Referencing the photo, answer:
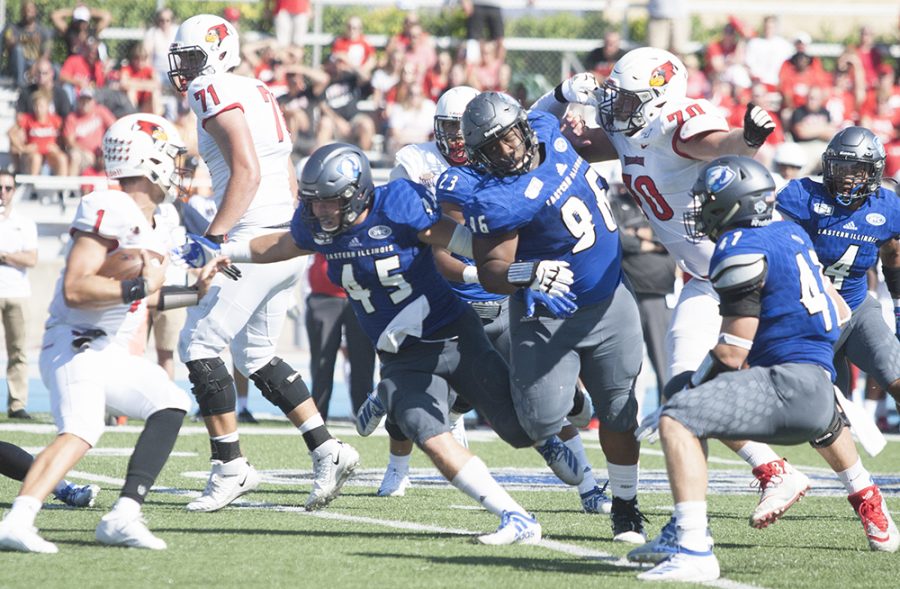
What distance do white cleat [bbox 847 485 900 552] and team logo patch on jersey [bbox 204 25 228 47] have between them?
12.0 ft

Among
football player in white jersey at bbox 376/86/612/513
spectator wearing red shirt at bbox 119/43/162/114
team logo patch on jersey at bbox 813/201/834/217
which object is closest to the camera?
team logo patch on jersey at bbox 813/201/834/217

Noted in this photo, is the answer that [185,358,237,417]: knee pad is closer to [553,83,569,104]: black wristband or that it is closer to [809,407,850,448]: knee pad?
[553,83,569,104]: black wristband

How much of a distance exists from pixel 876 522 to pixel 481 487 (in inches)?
64.3

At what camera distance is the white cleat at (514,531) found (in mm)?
5215

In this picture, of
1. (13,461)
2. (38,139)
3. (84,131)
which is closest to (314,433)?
(13,461)

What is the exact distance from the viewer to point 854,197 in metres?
6.53

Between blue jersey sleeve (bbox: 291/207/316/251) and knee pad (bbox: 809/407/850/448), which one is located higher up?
blue jersey sleeve (bbox: 291/207/316/251)

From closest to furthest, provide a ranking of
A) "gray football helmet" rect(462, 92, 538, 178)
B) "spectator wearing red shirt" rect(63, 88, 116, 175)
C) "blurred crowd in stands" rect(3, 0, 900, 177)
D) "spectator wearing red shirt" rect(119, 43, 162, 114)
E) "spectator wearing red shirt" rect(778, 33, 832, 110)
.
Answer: "gray football helmet" rect(462, 92, 538, 178) < "spectator wearing red shirt" rect(63, 88, 116, 175) < "blurred crowd in stands" rect(3, 0, 900, 177) < "spectator wearing red shirt" rect(119, 43, 162, 114) < "spectator wearing red shirt" rect(778, 33, 832, 110)

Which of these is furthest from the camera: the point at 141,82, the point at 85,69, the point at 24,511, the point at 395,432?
the point at 85,69

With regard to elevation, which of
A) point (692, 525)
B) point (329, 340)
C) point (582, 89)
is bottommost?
point (329, 340)

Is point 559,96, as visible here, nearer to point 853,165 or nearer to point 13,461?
point 853,165

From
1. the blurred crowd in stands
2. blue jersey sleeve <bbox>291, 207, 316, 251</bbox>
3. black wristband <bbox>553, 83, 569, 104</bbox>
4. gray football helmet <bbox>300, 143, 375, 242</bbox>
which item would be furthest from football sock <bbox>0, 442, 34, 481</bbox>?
the blurred crowd in stands

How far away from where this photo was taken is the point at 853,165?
645 centimetres

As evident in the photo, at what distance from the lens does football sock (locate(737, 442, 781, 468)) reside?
609cm
